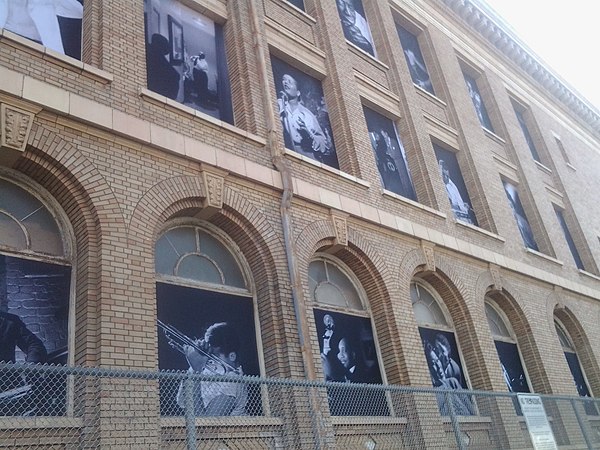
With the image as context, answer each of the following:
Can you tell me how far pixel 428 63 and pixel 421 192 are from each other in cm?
592

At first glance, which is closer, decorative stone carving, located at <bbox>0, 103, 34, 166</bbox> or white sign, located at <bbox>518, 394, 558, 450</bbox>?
decorative stone carving, located at <bbox>0, 103, 34, 166</bbox>

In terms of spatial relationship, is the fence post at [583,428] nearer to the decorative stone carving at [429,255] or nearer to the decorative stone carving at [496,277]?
the decorative stone carving at [429,255]

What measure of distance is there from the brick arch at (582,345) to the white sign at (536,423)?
27.4 ft

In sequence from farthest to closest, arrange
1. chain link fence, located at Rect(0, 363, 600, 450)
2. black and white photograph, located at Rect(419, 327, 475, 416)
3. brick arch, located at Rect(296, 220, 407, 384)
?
black and white photograph, located at Rect(419, 327, 475, 416) < brick arch, located at Rect(296, 220, 407, 384) < chain link fence, located at Rect(0, 363, 600, 450)

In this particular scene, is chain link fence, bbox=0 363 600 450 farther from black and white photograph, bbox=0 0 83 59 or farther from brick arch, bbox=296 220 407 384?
black and white photograph, bbox=0 0 83 59

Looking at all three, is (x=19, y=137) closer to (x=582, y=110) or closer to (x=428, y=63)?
(x=428, y=63)

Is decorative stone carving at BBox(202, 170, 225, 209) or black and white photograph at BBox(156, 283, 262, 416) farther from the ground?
decorative stone carving at BBox(202, 170, 225, 209)

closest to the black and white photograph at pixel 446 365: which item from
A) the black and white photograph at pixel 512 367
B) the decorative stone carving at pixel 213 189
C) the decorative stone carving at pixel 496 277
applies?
the black and white photograph at pixel 512 367

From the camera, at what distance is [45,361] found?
6.46 metres

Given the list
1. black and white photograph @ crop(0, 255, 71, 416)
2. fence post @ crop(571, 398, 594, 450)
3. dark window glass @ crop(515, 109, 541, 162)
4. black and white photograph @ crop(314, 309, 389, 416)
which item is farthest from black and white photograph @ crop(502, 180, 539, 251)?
black and white photograph @ crop(0, 255, 71, 416)

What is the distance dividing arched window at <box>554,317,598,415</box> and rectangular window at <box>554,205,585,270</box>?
3.38m

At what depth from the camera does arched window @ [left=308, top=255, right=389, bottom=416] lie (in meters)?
9.46

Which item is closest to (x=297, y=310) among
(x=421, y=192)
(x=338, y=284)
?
(x=338, y=284)

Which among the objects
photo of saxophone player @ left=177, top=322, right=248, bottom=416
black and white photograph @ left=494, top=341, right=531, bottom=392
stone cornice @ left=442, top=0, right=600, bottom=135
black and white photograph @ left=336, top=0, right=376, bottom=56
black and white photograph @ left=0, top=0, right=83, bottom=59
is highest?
stone cornice @ left=442, top=0, right=600, bottom=135
